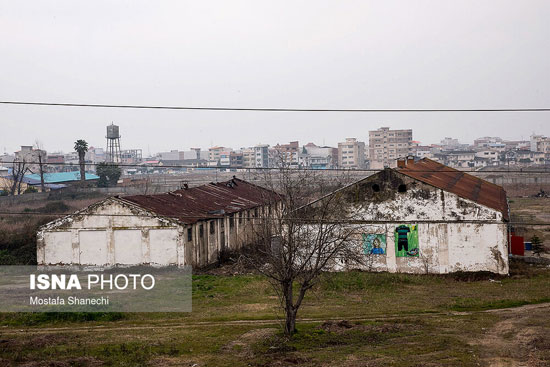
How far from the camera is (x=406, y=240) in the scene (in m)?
29.0

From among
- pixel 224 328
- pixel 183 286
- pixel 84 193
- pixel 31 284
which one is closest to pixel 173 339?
pixel 224 328

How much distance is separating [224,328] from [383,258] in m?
12.7

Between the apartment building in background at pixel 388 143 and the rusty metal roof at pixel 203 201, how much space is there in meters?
139

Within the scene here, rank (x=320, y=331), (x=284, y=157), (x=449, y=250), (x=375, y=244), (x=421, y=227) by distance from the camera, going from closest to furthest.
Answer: (x=320, y=331)
(x=284, y=157)
(x=449, y=250)
(x=421, y=227)
(x=375, y=244)

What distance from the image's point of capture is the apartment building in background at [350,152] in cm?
18125

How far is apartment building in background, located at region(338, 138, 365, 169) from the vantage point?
18125cm

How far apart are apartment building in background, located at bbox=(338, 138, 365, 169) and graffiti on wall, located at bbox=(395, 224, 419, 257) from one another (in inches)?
5986

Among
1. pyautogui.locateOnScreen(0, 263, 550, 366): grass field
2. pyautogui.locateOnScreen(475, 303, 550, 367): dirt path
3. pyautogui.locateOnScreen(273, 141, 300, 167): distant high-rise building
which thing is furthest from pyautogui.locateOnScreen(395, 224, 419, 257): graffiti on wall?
pyautogui.locateOnScreen(475, 303, 550, 367): dirt path

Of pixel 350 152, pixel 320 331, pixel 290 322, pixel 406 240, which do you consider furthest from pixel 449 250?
pixel 350 152

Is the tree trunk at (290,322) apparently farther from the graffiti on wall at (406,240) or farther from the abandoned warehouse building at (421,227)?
the graffiti on wall at (406,240)

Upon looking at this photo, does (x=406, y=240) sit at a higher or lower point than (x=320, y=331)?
higher

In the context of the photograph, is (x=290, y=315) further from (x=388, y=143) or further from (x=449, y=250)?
(x=388, y=143)

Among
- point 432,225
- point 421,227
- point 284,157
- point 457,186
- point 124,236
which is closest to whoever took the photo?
point 284,157

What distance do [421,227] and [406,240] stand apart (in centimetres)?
97
